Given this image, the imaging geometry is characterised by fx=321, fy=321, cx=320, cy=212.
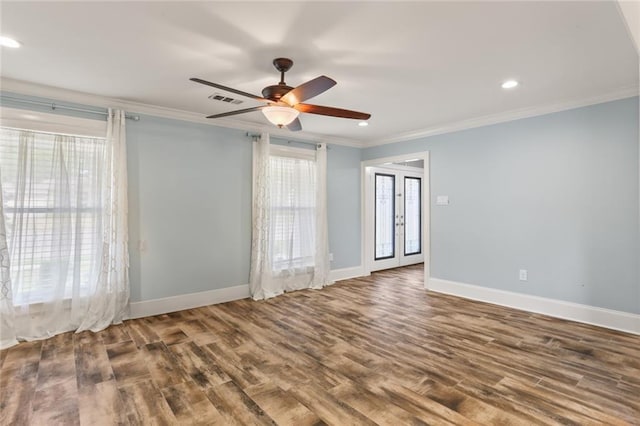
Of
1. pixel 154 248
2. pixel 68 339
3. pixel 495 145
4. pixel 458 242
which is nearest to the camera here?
pixel 68 339

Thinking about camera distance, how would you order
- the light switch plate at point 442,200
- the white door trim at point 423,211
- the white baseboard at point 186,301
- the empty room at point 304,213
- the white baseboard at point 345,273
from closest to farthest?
the empty room at point 304,213 < the white baseboard at point 186,301 < the light switch plate at point 442,200 < the white door trim at point 423,211 < the white baseboard at point 345,273

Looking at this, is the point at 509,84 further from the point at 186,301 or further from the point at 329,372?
the point at 186,301

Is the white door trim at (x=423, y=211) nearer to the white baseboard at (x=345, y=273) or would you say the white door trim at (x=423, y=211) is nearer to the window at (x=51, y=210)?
the white baseboard at (x=345, y=273)

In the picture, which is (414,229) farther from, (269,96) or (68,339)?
(68,339)

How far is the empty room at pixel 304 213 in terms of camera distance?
2.16 metres

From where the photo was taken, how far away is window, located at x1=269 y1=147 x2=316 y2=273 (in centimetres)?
498

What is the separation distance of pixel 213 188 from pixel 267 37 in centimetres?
256

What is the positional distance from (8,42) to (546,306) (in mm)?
5866

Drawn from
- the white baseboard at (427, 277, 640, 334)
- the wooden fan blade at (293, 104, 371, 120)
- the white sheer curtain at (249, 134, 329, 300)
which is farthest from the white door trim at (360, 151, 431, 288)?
the wooden fan blade at (293, 104, 371, 120)

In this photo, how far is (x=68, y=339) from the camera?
3.24 m

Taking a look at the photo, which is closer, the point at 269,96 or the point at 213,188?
the point at 269,96

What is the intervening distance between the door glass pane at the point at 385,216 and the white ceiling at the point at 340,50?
2944 millimetres

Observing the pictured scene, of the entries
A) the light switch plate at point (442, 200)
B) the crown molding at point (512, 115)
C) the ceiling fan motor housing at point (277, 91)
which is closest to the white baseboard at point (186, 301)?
the ceiling fan motor housing at point (277, 91)

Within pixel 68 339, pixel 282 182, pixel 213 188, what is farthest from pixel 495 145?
pixel 68 339
